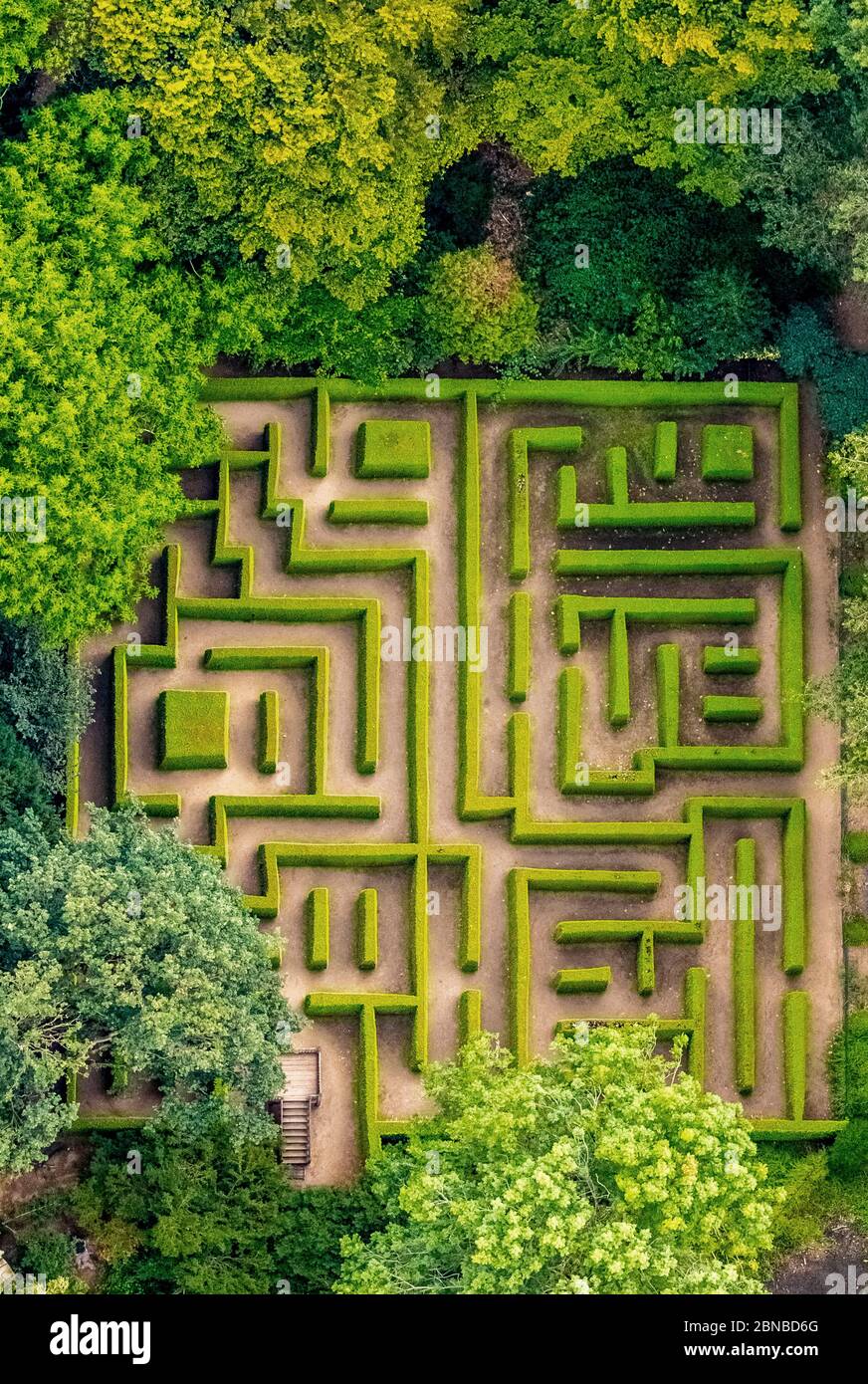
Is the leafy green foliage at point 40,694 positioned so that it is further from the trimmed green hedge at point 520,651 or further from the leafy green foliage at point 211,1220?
the trimmed green hedge at point 520,651

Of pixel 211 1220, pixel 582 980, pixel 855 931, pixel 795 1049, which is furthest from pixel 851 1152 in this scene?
pixel 211 1220

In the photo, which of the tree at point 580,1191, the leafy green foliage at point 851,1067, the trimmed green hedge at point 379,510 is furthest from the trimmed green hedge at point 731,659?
the tree at point 580,1191

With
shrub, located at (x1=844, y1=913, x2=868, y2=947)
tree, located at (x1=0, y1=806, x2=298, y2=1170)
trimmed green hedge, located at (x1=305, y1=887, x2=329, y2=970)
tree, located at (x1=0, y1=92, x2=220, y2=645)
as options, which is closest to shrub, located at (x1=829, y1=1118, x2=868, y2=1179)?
shrub, located at (x1=844, y1=913, x2=868, y2=947)

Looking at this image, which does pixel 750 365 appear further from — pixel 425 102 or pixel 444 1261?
pixel 444 1261

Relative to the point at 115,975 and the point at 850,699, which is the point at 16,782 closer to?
the point at 115,975

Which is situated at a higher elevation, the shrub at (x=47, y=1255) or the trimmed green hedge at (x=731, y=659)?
the trimmed green hedge at (x=731, y=659)

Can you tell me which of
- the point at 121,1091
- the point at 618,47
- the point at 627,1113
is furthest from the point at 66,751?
the point at 618,47
